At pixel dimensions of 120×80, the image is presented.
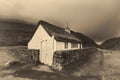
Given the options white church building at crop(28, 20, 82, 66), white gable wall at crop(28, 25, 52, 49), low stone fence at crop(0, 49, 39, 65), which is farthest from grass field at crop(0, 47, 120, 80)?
white gable wall at crop(28, 25, 52, 49)

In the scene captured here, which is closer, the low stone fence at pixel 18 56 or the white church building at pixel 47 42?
the low stone fence at pixel 18 56

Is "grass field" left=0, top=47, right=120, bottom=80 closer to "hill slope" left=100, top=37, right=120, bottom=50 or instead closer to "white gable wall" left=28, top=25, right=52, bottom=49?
"white gable wall" left=28, top=25, right=52, bottom=49

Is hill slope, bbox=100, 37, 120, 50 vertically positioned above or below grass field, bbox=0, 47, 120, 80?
above

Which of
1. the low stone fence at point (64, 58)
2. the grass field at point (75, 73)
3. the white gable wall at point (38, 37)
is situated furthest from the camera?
the white gable wall at point (38, 37)

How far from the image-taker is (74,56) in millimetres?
28719

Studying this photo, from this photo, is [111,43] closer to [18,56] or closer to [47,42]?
[47,42]

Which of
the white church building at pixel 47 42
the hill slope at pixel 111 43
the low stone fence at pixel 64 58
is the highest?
the hill slope at pixel 111 43

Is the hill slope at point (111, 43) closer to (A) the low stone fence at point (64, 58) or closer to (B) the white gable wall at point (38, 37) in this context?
(B) the white gable wall at point (38, 37)

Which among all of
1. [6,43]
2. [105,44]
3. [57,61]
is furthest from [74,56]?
[105,44]

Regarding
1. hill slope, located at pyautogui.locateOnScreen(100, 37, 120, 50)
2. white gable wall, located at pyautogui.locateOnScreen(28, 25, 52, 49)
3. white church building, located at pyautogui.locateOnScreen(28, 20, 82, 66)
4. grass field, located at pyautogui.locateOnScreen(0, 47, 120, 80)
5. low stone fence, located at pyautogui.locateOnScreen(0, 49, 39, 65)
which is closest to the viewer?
grass field, located at pyautogui.locateOnScreen(0, 47, 120, 80)

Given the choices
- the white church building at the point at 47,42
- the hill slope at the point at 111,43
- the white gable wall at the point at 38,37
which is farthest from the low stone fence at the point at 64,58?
the hill slope at the point at 111,43

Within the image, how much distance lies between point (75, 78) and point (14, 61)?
10.0 meters

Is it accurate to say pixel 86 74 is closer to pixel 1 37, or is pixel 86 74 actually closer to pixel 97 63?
pixel 97 63

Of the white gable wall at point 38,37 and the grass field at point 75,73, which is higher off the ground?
the white gable wall at point 38,37
